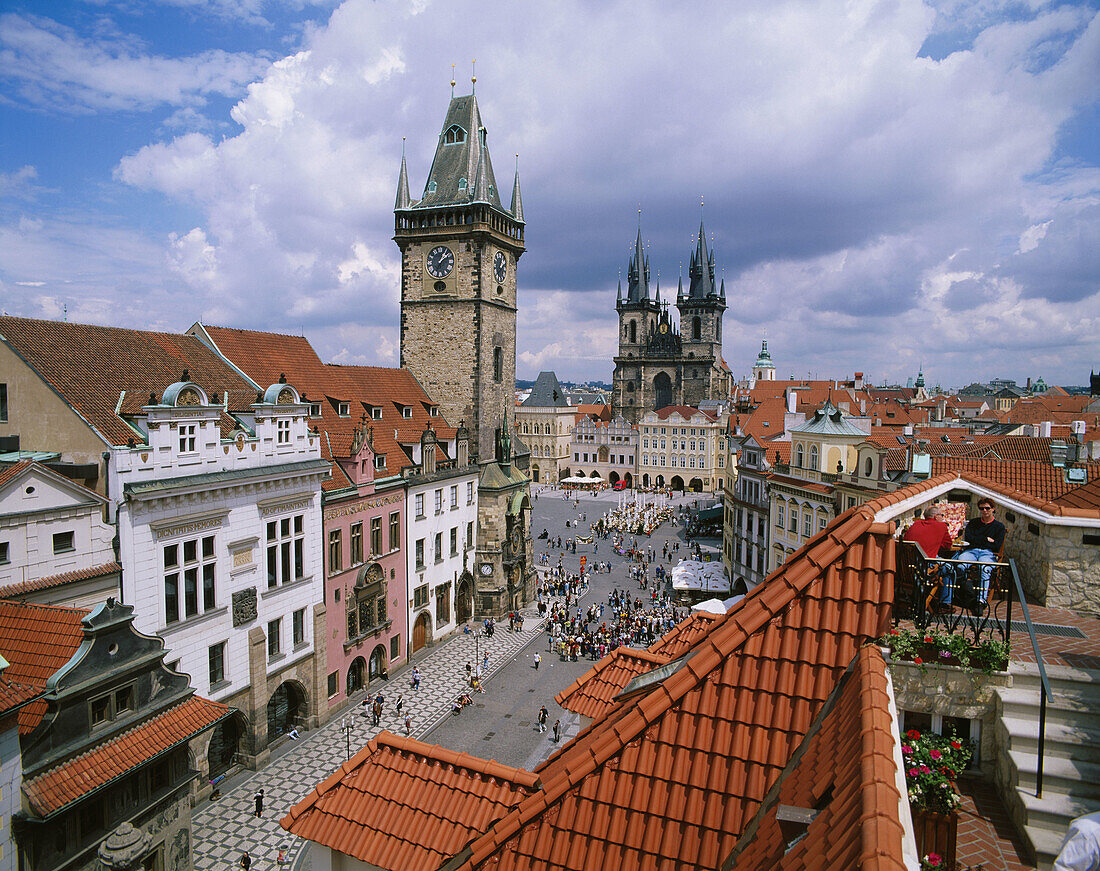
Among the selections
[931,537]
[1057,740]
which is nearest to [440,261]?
[931,537]

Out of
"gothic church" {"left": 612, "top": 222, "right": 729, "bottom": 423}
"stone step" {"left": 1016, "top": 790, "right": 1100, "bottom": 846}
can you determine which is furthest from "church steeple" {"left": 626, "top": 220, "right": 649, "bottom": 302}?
"stone step" {"left": 1016, "top": 790, "right": 1100, "bottom": 846}

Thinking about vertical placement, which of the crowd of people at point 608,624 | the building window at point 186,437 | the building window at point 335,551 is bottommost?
the crowd of people at point 608,624

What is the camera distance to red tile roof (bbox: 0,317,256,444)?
62.1 ft

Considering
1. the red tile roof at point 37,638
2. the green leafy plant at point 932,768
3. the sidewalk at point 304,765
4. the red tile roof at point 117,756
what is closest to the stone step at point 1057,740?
the green leafy plant at point 932,768

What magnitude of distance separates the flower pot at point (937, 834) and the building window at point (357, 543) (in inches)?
1009

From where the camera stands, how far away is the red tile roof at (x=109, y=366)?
18938 mm

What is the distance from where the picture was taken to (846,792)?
131 inches

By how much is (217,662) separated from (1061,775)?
21892mm

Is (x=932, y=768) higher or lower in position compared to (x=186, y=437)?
lower

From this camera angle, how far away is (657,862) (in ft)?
15.5

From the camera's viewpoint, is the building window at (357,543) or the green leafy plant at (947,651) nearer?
the green leafy plant at (947,651)

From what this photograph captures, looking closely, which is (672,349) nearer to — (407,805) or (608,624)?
(608,624)

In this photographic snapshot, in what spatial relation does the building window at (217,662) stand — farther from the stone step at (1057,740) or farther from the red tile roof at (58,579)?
the stone step at (1057,740)

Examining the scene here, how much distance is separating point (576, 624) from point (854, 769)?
36.1 meters
